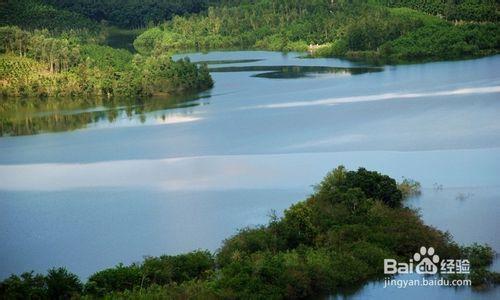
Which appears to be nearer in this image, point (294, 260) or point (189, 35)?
point (294, 260)

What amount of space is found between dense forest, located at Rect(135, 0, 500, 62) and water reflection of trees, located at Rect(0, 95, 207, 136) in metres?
7.16

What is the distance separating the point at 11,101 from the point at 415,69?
16098 mm

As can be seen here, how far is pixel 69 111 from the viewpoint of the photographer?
1447 inches

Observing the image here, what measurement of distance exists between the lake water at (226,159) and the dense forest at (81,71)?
4.70 ft

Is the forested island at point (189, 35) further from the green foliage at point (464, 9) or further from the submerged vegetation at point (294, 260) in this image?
the submerged vegetation at point (294, 260)

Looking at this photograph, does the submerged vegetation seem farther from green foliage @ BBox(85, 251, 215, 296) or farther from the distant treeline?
the distant treeline

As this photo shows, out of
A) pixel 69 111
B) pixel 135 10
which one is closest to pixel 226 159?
pixel 69 111

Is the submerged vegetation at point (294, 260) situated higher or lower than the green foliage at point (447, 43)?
lower

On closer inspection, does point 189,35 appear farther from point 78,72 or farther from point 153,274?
point 153,274

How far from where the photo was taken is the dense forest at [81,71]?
3978 centimetres

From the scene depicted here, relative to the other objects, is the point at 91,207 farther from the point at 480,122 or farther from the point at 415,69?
the point at 415,69

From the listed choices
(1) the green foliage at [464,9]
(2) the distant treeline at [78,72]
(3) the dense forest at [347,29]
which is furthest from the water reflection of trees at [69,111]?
(1) the green foliage at [464,9]

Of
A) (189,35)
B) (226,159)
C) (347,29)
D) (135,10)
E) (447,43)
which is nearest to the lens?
(226,159)

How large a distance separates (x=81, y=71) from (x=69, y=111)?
4.86 meters
